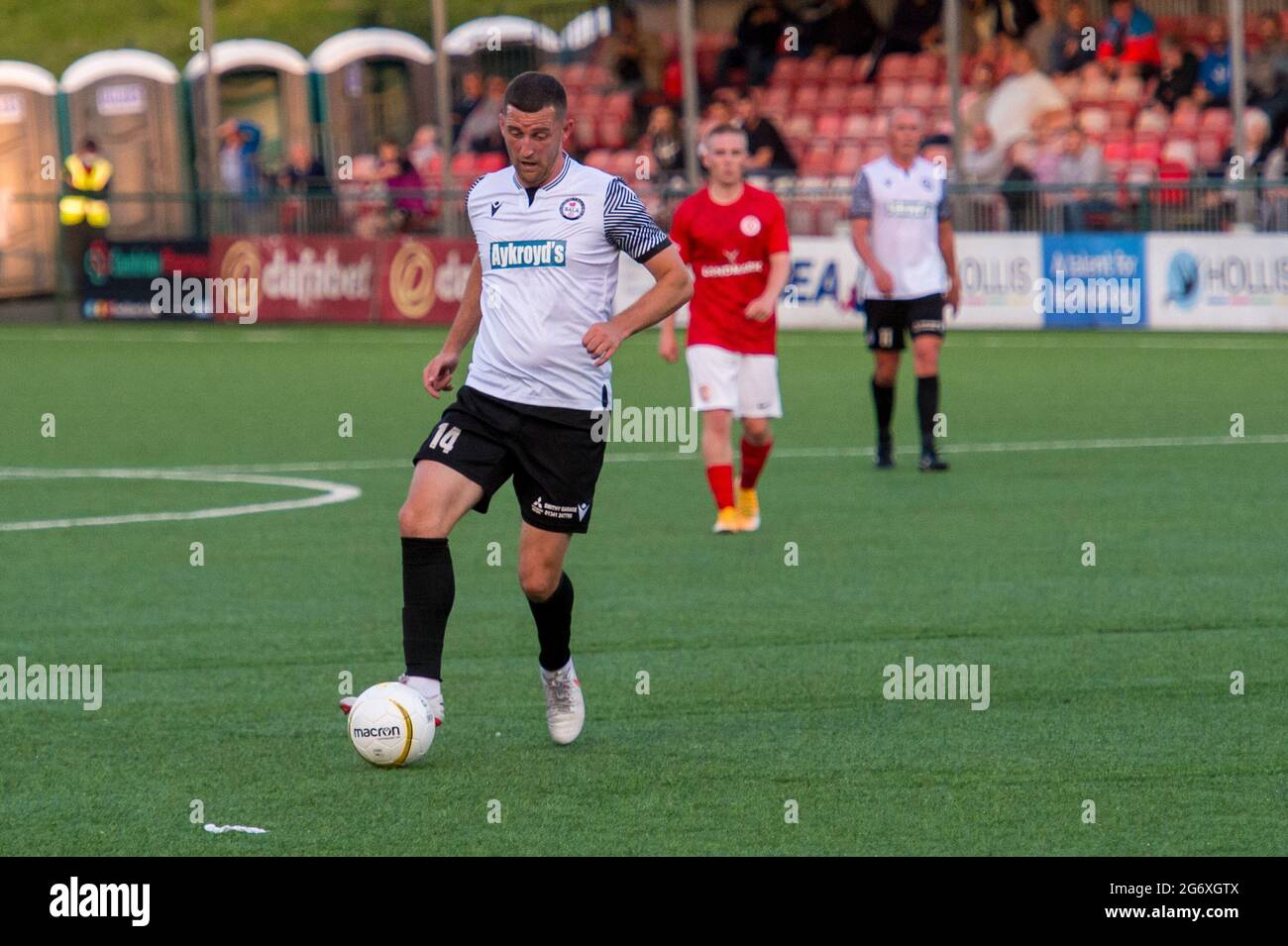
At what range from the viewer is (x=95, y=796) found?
6.48 metres

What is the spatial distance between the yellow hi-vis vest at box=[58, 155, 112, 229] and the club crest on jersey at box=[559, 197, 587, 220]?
25065 mm

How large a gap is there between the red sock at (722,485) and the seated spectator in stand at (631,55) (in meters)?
23.0

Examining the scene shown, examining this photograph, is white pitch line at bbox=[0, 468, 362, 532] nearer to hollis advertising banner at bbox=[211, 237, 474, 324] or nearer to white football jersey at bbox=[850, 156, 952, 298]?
white football jersey at bbox=[850, 156, 952, 298]

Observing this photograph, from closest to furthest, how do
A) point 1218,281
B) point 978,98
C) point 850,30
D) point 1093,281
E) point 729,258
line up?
1. point 729,258
2. point 1218,281
3. point 1093,281
4. point 978,98
5. point 850,30

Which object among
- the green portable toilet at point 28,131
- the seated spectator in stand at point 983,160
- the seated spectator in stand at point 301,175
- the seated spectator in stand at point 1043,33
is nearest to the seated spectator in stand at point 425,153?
the seated spectator in stand at point 301,175

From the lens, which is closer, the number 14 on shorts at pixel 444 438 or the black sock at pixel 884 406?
the number 14 on shorts at pixel 444 438

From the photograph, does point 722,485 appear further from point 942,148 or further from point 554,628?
point 942,148

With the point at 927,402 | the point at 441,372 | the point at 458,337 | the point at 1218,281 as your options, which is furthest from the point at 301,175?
the point at 441,372

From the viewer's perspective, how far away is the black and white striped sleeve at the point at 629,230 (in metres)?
7.04

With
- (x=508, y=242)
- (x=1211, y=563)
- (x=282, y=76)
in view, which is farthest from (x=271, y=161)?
(x=508, y=242)

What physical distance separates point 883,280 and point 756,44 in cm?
2006

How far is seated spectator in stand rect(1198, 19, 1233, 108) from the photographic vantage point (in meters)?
27.2

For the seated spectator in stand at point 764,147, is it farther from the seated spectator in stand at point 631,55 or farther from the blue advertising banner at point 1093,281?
the seated spectator in stand at point 631,55

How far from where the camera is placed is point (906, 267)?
1480 centimetres
